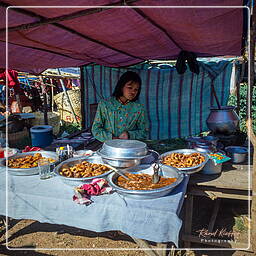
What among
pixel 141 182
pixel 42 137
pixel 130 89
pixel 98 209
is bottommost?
pixel 98 209

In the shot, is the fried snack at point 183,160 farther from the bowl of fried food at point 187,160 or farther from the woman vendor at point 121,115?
the woman vendor at point 121,115

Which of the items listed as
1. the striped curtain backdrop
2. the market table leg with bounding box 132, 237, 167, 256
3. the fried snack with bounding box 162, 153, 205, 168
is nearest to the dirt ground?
the market table leg with bounding box 132, 237, 167, 256

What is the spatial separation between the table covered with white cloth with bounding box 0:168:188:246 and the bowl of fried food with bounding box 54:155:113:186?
0.08 meters

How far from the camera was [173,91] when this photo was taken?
19.5ft

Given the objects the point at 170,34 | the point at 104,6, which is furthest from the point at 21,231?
the point at 170,34

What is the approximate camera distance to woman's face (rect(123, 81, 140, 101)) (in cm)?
335

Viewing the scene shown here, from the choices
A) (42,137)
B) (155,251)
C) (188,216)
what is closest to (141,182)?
(155,251)

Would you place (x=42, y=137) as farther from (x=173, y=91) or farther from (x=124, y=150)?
(x=173, y=91)

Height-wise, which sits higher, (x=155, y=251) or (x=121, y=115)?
(x=121, y=115)

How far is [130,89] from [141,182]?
1.78 metres

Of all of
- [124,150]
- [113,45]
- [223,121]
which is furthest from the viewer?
[113,45]

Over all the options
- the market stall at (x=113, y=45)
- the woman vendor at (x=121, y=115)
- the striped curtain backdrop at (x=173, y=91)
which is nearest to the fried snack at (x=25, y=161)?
the market stall at (x=113, y=45)

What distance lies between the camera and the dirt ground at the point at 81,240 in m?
2.86

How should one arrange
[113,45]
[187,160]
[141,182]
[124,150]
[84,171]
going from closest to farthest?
[141,182], [124,150], [84,171], [187,160], [113,45]
